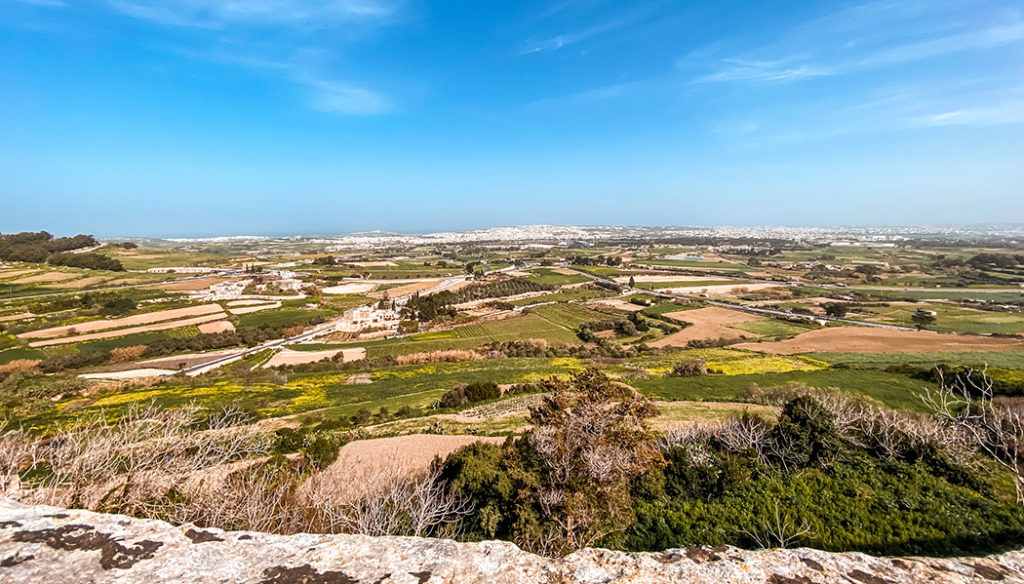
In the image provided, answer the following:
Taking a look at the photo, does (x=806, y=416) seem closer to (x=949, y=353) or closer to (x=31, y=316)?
(x=949, y=353)

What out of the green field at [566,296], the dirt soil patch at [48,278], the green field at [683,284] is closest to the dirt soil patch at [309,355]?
the green field at [566,296]

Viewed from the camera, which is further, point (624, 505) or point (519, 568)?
point (624, 505)

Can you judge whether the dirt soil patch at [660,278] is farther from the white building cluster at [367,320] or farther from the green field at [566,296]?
the white building cluster at [367,320]

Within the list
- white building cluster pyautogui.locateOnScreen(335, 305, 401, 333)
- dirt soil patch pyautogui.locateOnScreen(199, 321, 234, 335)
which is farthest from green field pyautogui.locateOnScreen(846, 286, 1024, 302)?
dirt soil patch pyautogui.locateOnScreen(199, 321, 234, 335)

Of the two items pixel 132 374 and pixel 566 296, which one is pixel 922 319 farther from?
pixel 132 374

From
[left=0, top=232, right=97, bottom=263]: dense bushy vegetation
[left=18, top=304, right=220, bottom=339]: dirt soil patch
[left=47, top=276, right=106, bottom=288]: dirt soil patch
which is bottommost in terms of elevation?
[left=18, top=304, right=220, bottom=339]: dirt soil patch

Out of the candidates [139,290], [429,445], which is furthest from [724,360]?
[139,290]

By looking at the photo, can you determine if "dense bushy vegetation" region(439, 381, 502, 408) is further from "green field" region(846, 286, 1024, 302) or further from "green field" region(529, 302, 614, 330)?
"green field" region(846, 286, 1024, 302)
